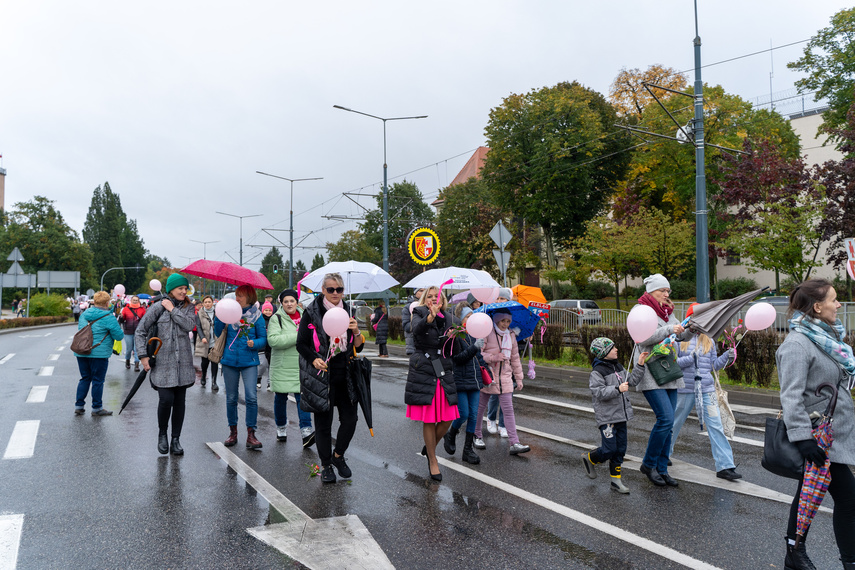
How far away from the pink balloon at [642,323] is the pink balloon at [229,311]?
3.99m

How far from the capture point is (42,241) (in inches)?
2490

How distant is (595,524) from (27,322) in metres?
45.7

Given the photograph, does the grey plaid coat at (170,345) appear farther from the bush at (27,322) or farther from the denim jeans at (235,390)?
the bush at (27,322)

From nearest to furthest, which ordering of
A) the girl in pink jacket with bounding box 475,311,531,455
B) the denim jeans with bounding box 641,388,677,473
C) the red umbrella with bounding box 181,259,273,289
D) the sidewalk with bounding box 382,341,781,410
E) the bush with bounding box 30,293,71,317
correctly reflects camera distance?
the denim jeans with bounding box 641,388,677,473
the girl in pink jacket with bounding box 475,311,531,455
the red umbrella with bounding box 181,259,273,289
the sidewalk with bounding box 382,341,781,410
the bush with bounding box 30,293,71,317

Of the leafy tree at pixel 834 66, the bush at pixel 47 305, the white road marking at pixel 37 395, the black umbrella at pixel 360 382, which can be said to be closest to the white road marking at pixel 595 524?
the black umbrella at pixel 360 382

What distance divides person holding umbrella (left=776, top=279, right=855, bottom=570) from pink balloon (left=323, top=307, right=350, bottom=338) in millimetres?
3185

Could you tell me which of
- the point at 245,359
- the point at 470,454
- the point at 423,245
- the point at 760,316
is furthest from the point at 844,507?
the point at 423,245

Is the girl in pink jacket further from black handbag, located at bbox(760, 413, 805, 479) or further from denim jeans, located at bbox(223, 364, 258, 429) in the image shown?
black handbag, located at bbox(760, 413, 805, 479)

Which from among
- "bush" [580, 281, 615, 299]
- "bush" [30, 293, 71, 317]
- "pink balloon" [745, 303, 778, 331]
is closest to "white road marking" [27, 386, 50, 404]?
"pink balloon" [745, 303, 778, 331]

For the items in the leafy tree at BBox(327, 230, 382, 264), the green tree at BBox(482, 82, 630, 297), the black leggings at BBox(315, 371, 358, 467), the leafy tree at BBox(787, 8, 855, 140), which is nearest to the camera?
the black leggings at BBox(315, 371, 358, 467)

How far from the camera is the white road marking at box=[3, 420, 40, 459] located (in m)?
6.95

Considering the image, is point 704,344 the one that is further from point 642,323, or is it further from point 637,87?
point 637,87

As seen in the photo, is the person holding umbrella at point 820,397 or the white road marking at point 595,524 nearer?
the person holding umbrella at point 820,397

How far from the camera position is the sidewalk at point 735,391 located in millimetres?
10867
